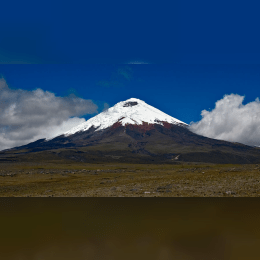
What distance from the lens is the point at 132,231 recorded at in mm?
19172

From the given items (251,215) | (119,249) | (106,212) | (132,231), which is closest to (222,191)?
(251,215)

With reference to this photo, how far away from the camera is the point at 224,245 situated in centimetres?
1565

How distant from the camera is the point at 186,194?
139 ft

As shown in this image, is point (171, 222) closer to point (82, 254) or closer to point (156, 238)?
point (156, 238)

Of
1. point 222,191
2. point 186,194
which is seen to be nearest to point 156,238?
point 186,194

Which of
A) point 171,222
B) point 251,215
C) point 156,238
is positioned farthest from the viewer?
point 251,215

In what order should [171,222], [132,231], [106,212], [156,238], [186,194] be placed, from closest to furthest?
[156,238]
[132,231]
[171,222]
[106,212]
[186,194]

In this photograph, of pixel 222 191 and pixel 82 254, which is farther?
pixel 222 191

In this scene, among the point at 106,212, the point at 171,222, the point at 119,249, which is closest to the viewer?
the point at 119,249

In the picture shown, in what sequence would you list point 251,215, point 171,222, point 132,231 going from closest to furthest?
point 132,231 < point 171,222 < point 251,215

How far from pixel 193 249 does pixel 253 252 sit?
10.0ft

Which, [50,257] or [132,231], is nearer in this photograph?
[50,257]

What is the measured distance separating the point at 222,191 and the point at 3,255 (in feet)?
117

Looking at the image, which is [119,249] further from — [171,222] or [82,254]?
[171,222]
